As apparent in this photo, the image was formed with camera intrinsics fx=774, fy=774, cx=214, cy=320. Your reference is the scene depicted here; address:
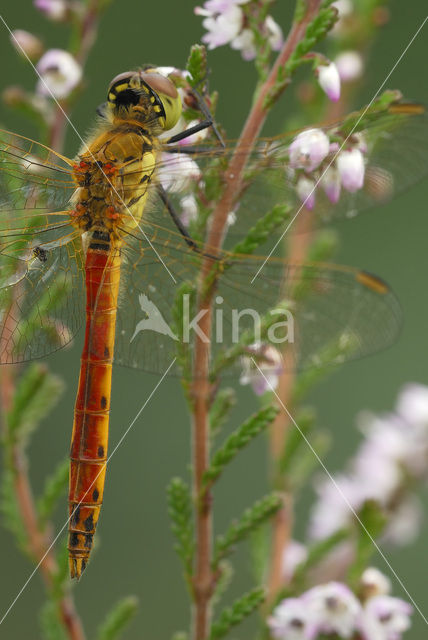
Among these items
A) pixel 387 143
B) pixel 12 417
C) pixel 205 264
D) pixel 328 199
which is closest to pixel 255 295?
pixel 205 264

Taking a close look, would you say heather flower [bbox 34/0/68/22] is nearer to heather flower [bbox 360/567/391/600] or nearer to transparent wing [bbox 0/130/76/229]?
transparent wing [bbox 0/130/76/229]

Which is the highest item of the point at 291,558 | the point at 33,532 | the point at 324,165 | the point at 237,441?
the point at 324,165

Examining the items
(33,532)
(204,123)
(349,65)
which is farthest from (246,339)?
(349,65)

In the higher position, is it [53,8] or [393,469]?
[53,8]

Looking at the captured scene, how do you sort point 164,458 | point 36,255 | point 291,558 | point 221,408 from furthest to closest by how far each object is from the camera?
1. point 164,458
2. point 291,558
3. point 36,255
4. point 221,408

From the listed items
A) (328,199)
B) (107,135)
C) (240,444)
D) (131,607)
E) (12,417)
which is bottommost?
(131,607)

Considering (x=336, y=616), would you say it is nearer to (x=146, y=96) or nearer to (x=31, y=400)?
(x=31, y=400)

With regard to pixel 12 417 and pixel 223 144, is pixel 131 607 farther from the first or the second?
pixel 223 144
